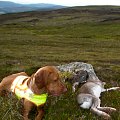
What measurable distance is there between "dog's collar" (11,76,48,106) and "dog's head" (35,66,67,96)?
29cm

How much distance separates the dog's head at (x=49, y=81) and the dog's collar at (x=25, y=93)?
294 mm

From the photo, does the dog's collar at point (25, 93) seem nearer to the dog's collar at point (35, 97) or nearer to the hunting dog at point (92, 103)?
the dog's collar at point (35, 97)

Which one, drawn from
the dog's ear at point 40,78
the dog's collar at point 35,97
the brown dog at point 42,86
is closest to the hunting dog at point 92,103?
the brown dog at point 42,86

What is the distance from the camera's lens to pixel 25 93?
32.3 feet

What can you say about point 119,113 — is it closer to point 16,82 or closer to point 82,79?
point 16,82

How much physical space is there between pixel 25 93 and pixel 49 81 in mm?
850

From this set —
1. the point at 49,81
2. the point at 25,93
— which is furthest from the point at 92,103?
the point at 25,93

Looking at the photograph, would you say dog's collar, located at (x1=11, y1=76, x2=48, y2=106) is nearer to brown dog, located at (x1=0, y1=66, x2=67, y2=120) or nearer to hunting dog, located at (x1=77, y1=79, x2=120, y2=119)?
brown dog, located at (x1=0, y1=66, x2=67, y2=120)

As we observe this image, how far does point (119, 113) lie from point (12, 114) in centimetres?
284

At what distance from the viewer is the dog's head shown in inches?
365

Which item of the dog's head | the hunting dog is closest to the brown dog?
the dog's head

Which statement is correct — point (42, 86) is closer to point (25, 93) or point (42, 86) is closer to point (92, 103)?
point (25, 93)

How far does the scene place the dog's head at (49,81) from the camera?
30.5 ft

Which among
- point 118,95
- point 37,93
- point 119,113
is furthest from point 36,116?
point 118,95
